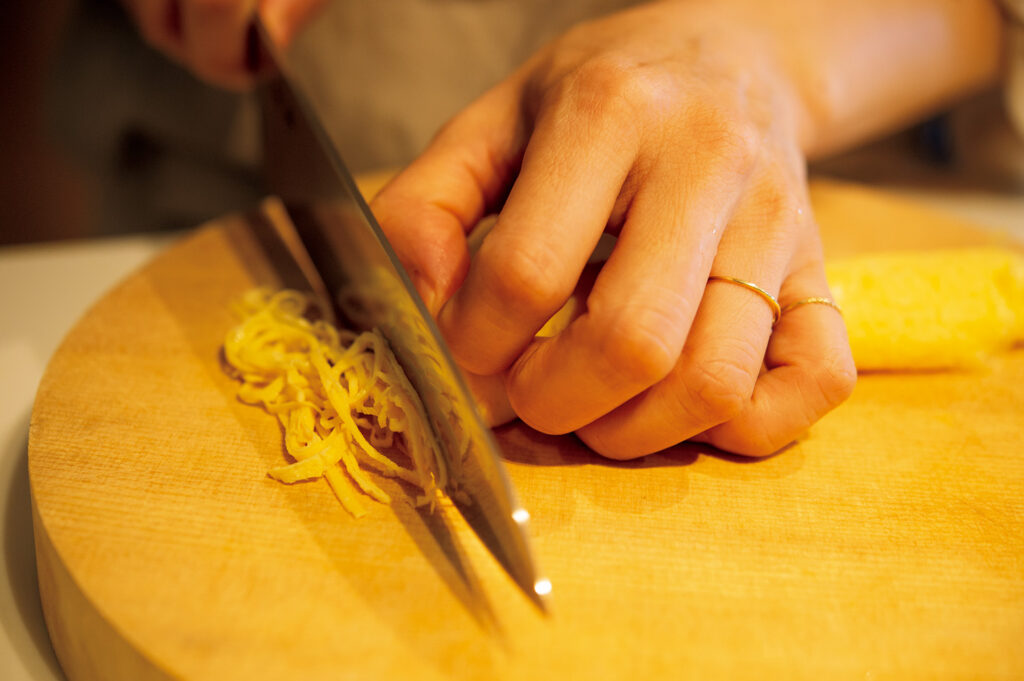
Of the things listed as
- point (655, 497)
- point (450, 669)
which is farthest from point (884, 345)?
point (450, 669)

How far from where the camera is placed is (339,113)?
252 cm

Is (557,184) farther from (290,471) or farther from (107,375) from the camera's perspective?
(107,375)

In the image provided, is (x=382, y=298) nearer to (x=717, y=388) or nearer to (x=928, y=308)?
(x=717, y=388)

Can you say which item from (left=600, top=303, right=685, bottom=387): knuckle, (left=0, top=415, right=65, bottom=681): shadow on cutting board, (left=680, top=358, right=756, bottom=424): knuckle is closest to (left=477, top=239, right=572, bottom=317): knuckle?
(left=600, top=303, right=685, bottom=387): knuckle

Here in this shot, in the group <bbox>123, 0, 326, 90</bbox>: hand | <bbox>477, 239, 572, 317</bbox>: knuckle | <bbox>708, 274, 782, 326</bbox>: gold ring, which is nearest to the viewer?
<bbox>477, 239, 572, 317</bbox>: knuckle

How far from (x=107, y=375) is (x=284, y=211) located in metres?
0.76

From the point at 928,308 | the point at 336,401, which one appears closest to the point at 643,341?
the point at 336,401

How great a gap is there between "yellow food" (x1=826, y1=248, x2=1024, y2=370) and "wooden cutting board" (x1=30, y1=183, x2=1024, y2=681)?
13cm

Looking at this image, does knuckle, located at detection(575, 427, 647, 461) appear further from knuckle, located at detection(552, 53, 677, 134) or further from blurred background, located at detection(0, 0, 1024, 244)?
blurred background, located at detection(0, 0, 1024, 244)

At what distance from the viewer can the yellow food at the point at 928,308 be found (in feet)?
4.82

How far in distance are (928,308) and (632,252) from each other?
0.81 metres

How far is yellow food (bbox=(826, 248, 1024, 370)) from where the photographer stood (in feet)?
4.82

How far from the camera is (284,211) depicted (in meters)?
1.97

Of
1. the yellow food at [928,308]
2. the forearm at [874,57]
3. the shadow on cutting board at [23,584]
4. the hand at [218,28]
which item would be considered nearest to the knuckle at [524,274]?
the yellow food at [928,308]
